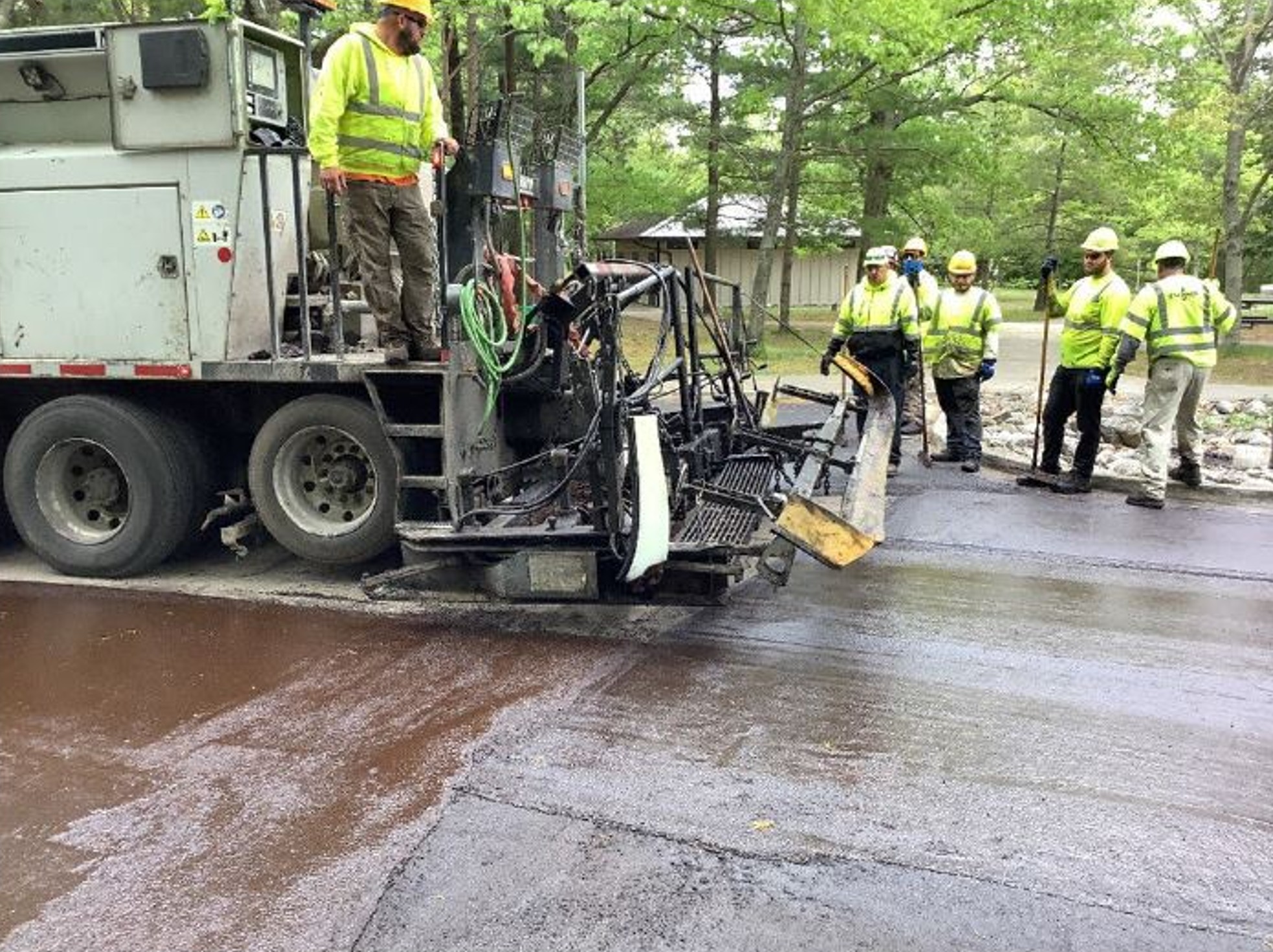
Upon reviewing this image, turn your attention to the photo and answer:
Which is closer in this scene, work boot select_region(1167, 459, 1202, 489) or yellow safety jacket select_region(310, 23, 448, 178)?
yellow safety jacket select_region(310, 23, 448, 178)

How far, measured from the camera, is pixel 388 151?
19.0 feet

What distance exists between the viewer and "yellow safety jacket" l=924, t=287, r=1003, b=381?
9.70 meters

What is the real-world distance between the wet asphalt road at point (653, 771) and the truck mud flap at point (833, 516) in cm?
50

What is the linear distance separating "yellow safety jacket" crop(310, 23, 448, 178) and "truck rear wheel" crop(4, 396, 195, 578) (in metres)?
1.96

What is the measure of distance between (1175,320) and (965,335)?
1.87 metres

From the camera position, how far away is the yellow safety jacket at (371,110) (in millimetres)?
5523

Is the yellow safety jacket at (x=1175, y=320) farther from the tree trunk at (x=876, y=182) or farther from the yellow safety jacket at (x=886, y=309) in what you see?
the tree trunk at (x=876, y=182)

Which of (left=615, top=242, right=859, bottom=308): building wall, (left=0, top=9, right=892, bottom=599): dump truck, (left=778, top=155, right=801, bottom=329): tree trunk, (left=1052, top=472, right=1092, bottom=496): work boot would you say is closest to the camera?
(left=0, top=9, right=892, bottom=599): dump truck

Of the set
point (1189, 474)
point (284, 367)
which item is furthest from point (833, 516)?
point (1189, 474)

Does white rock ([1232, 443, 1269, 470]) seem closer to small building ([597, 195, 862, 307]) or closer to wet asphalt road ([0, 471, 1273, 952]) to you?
wet asphalt road ([0, 471, 1273, 952])

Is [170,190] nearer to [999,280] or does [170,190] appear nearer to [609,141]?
[609,141]

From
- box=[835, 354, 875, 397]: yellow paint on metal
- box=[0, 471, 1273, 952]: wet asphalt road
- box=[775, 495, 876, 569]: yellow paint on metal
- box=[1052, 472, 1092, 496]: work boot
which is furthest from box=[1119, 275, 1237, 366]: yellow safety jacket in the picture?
box=[775, 495, 876, 569]: yellow paint on metal

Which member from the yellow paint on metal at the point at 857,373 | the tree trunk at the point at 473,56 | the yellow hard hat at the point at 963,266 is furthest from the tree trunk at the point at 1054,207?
the yellow paint on metal at the point at 857,373

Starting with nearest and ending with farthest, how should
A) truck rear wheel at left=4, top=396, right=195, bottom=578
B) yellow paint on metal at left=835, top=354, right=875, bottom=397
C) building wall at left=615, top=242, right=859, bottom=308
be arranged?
truck rear wheel at left=4, top=396, right=195, bottom=578
yellow paint on metal at left=835, top=354, right=875, bottom=397
building wall at left=615, top=242, right=859, bottom=308
